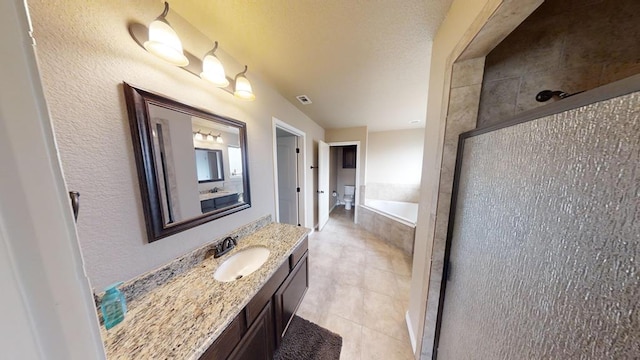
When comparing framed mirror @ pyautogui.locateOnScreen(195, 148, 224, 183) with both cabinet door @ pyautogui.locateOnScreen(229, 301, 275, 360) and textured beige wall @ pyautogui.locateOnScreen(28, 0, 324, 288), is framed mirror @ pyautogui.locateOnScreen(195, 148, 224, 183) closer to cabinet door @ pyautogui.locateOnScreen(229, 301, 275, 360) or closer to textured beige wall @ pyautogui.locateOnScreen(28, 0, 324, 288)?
textured beige wall @ pyautogui.locateOnScreen(28, 0, 324, 288)

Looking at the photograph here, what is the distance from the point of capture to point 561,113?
1.62 feet

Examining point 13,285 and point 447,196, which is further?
point 447,196

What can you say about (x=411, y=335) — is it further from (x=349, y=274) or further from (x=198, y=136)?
(x=198, y=136)

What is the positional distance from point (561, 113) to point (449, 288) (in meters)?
0.97

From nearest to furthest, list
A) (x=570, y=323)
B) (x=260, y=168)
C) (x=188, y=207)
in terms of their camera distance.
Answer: (x=570, y=323) < (x=188, y=207) < (x=260, y=168)

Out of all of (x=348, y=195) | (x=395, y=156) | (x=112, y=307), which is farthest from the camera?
(x=348, y=195)

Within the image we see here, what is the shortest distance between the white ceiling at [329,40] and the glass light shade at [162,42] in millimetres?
305

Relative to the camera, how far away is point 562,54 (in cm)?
83

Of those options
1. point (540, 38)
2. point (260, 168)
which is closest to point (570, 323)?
point (540, 38)

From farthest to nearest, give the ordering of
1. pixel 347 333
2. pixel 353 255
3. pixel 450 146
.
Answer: pixel 353 255
pixel 347 333
pixel 450 146

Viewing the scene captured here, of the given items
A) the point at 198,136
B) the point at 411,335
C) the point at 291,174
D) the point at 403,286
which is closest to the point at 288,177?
the point at 291,174

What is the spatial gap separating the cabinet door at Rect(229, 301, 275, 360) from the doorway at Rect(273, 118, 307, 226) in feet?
5.64

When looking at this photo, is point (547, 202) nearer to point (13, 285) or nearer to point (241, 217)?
point (13, 285)

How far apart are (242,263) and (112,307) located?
680mm
